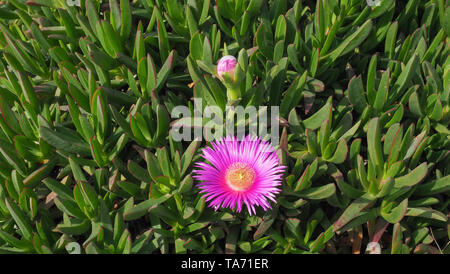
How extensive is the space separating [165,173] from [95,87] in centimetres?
32

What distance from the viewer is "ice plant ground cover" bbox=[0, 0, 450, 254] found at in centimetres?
114

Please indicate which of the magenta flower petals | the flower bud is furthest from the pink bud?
the magenta flower petals

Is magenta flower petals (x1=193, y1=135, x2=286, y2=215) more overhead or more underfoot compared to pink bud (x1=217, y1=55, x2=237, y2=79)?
more underfoot

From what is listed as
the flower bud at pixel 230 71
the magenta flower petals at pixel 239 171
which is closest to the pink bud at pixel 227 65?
the flower bud at pixel 230 71

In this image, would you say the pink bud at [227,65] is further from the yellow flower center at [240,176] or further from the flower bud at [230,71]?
the yellow flower center at [240,176]

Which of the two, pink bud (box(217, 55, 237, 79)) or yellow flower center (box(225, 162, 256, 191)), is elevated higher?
pink bud (box(217, 55, 237, 79))

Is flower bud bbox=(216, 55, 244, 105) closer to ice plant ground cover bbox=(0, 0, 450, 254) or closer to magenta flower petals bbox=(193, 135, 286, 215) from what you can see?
ice plant ground cover bbox=(0, 0, 450, 254)

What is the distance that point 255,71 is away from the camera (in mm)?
1348

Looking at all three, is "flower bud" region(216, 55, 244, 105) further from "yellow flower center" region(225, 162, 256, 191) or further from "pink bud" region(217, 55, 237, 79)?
"yellow flower center" region(225, 162, 256, 191)

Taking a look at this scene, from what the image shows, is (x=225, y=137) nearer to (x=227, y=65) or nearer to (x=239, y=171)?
(x=239, y=171)

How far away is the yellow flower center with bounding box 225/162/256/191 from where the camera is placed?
1.12 m

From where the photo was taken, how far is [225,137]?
124 cm

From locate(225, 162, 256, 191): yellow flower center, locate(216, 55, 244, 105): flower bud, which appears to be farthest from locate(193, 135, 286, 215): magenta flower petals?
locate(216, 55, 244, 105): flower bud
